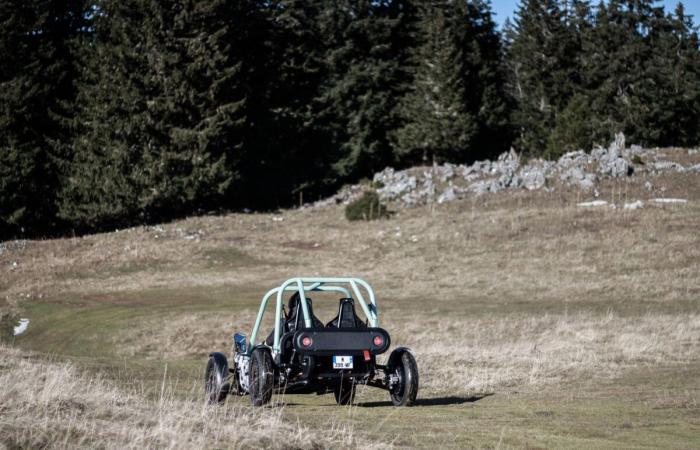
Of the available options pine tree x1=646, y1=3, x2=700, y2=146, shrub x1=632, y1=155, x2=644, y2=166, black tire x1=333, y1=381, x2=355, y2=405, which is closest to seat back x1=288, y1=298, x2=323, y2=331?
black tire x1=333, y1=381, x2=355, y2=405

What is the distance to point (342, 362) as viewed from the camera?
1341 centimetres

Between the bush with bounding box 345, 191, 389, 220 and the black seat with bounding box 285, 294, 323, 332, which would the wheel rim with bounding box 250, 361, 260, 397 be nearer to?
the black seat with bounding box 285, 294, 323, 332

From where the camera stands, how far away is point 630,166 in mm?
67312

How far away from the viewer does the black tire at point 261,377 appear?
43.5 ft

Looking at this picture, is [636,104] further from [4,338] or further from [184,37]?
[4,338]

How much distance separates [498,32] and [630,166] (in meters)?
39.4

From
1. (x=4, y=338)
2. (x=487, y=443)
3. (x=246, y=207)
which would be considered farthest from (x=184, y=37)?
(x=487, y=443)

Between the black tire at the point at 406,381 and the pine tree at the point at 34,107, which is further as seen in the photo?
the pine tree at the point at 34,107

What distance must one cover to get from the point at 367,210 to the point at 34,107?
1059 inches

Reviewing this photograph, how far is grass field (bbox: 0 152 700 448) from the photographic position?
10227 millimetres

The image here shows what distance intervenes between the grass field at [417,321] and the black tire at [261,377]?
0.44m

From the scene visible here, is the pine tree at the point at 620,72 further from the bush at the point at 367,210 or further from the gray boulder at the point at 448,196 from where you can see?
the bush at the point at 367,210

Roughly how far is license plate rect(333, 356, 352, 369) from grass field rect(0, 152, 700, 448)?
730mm

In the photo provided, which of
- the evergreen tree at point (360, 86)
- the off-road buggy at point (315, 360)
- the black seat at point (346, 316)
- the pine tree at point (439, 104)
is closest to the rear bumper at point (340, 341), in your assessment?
the off-road buggy at point (315, 360)
